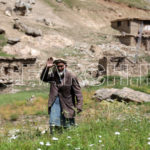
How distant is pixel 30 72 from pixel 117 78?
6.17 m

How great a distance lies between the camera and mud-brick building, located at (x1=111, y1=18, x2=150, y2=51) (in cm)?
2966

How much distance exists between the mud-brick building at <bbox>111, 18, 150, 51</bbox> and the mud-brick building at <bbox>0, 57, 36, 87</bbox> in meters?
13.7

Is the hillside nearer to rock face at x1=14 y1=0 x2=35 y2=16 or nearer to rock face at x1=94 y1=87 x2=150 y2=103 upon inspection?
rock face at x1=14 y1=0 x2=35 y2=16

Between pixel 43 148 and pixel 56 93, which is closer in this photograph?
pixel 43 148

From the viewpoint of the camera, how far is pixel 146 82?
15734 millimetres

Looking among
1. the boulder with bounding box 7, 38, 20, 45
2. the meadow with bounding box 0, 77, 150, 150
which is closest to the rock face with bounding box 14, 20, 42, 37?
the boulder with bounding box 7, 38, 20, 45

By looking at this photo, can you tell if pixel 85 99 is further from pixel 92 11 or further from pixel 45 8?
pixel 92 11

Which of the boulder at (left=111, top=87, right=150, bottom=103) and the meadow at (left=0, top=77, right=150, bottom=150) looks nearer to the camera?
the meadow at (left=0, top=77, right=150, bottom=150)

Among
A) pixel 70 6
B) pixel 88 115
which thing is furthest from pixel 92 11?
pixel 88 115

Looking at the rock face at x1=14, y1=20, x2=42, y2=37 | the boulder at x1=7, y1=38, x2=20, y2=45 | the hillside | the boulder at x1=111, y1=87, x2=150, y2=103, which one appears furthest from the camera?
the rock face at x1=14, y1=20, x2=42, y2=37

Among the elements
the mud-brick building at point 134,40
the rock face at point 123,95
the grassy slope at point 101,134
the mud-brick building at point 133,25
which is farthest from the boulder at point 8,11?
the grassy slope at point 101,134

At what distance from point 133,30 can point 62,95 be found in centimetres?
3036

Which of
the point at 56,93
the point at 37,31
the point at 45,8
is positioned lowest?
the point at 56,93

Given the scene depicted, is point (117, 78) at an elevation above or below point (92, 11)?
below
